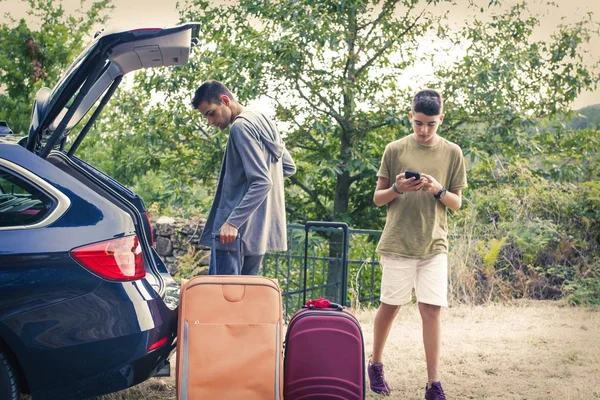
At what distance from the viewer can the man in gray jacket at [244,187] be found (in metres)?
3.54

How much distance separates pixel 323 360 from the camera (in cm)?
335

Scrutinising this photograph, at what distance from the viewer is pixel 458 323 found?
6434 mm

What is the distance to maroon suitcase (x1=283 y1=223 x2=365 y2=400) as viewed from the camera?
3.34m

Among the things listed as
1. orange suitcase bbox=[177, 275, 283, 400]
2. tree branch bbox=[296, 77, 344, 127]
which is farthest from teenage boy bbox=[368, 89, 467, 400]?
tree branch bbox=[296, 77, 344, 127]

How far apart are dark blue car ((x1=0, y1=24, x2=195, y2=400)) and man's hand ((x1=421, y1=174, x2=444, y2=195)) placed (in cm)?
145

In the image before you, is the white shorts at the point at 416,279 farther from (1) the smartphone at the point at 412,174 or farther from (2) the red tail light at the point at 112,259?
(2) the red tail light at the point at 112,259

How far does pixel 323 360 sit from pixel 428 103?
4.68 feet

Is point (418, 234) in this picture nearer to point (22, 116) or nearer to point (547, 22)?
point (547, 22)

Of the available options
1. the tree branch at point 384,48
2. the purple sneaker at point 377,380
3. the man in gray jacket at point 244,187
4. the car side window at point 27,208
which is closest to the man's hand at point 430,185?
the man in gray jacket at point 244,187

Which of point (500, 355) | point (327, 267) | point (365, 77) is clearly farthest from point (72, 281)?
point (365, 77)

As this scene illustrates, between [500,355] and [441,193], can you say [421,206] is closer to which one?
[441,193]

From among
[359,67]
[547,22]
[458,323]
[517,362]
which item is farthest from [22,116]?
[517,362]

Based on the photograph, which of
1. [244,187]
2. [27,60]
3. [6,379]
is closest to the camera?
[6,379]

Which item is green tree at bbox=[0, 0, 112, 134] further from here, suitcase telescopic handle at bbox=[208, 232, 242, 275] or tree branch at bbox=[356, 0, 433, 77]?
suitcase telescopic handle at bbox=[208, 232, 242, 275]
